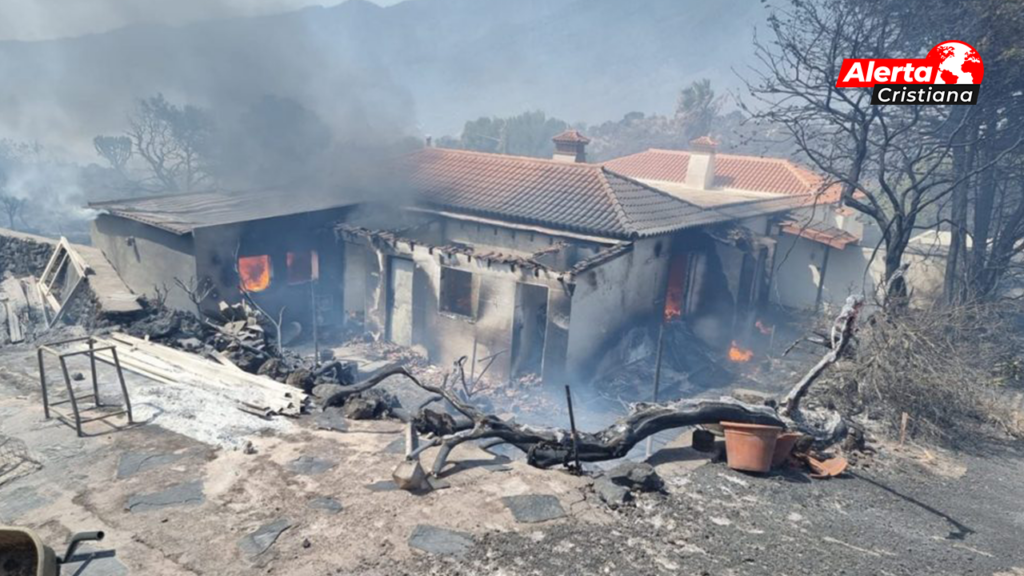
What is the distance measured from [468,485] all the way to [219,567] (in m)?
2.31

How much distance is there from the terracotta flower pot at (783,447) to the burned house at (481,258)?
24.3ft

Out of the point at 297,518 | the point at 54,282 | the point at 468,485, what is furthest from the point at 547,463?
the point at 54,282

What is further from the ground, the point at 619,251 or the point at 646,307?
the point at 619,251

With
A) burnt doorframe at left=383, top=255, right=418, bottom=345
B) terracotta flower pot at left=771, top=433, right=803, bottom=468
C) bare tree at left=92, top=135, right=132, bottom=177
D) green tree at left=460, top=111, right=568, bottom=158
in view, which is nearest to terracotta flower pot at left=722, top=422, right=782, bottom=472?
terracotta flower pot at left=771, top=433, right=803, bottom=468

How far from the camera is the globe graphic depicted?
12.6 meters

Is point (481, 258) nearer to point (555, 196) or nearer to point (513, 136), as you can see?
point (555, 196)

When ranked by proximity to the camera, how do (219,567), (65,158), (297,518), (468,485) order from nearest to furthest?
1. (219,567)
2. (297,518)
3. (468,485)
4. (65,158)

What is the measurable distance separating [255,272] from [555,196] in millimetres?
8472

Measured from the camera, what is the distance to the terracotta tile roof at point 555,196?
15.8 m

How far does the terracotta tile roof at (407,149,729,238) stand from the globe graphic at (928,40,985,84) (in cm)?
648

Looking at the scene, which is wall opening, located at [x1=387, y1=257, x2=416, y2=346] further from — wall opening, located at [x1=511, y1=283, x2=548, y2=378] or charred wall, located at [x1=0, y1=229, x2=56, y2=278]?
charred wall, located at [x1=0, y1=229, x2=56, y2=278]

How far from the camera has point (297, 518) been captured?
5594 millimetres

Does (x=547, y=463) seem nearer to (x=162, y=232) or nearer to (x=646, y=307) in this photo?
(x=646, y=307)

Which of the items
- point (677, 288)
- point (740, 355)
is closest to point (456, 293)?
point (677, 288)
